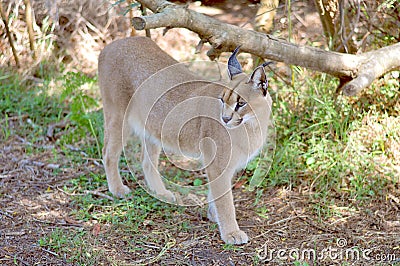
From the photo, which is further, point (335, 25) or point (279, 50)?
point (335, 25)

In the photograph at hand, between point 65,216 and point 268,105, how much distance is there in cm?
169

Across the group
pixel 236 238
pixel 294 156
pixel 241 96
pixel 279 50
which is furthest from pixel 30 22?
pixel 236 238

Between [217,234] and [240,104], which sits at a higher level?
[240,104]

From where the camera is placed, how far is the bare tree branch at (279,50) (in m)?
3.80

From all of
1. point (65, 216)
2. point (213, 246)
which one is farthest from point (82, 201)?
point (213, 246)

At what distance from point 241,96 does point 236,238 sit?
0.98m

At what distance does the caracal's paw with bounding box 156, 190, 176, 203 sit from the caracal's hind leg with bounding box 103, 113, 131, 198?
263 millimetres

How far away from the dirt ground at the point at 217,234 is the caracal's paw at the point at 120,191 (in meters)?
0.35

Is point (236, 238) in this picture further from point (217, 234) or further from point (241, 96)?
point (241, 96)

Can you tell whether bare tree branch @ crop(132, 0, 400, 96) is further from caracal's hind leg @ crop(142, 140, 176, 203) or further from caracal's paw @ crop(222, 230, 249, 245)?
caracal's paw @ crop(222, 230, 249, 245)

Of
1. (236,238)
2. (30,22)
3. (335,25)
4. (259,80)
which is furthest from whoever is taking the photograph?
(30,22)

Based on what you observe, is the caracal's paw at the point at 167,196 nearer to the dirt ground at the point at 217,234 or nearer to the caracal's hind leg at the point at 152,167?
the caracal's hind leg at the point at 152,167

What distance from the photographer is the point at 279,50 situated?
14.0ft

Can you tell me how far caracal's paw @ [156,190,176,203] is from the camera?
4566 millimetres
